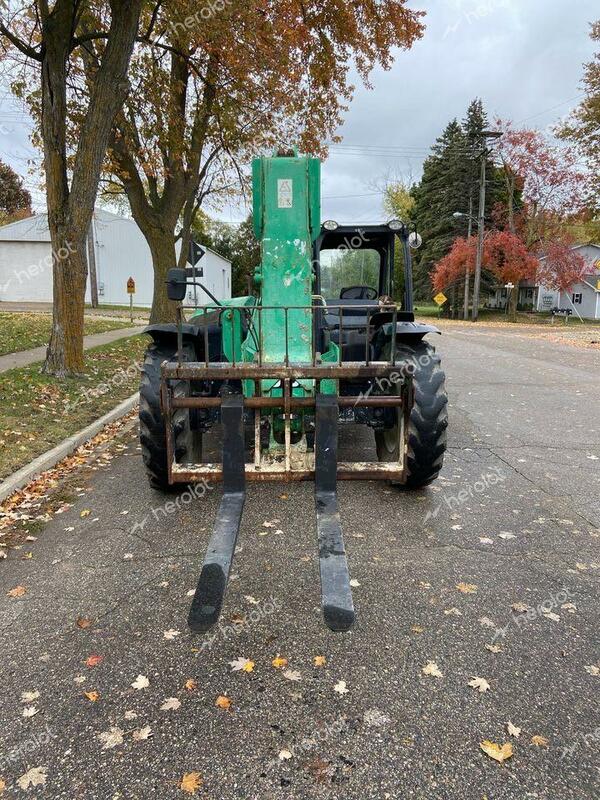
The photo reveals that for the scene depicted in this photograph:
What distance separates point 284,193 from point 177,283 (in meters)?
1.23

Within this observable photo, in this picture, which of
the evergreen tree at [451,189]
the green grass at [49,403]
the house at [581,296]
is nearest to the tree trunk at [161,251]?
the green grass at [49,403]

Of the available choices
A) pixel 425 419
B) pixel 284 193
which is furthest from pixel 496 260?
pixel 425 419

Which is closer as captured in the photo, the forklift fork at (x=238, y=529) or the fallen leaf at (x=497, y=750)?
the fallen leaf at (x=497, y=750)

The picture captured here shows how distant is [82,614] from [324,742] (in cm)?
159

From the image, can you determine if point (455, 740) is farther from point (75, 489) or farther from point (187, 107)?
point (187, 107)

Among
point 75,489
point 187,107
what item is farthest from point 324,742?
point 187,107

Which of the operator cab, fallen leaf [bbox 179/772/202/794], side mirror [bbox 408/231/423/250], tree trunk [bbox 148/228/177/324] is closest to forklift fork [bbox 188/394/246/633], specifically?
fallen leaf [bbox 179/772/202/794]

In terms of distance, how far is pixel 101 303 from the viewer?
40.3 metres

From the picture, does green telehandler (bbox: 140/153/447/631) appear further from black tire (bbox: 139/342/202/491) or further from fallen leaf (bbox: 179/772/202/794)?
fallen leaf (bbox: 179/772/202/794)

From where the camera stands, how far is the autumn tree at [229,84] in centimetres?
1152

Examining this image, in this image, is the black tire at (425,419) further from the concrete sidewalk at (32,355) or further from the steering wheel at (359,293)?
the concrete sidewalk at (32,355)

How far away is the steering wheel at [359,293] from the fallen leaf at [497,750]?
5.33 m

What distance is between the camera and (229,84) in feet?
46.0

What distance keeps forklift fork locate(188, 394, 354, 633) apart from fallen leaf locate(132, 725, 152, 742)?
434 millimetres
